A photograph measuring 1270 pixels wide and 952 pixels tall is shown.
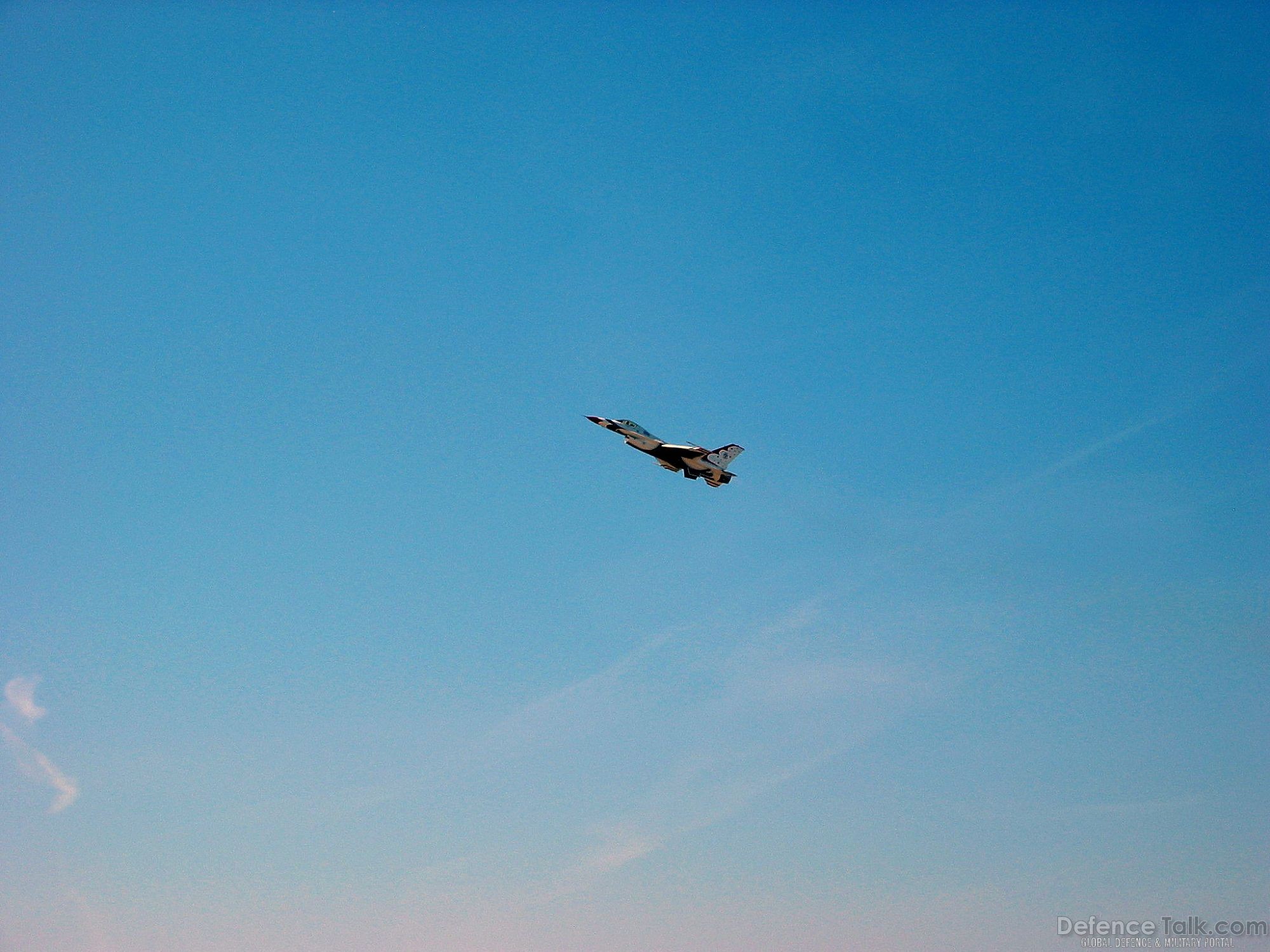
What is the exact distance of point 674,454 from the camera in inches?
6772

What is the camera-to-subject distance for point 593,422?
174 meters

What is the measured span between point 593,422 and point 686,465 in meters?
14.9

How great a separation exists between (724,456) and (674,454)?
9895mm

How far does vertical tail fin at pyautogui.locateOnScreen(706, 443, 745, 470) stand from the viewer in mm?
173500

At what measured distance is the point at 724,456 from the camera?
178 m

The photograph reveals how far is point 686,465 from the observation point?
17250 cm

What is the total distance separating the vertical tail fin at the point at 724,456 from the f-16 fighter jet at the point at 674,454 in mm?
92

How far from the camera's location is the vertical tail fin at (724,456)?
173500 mm

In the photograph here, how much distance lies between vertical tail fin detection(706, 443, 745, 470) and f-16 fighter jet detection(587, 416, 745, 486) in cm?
9

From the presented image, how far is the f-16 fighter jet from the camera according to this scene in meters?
172

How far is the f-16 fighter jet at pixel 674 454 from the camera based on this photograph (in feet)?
563
